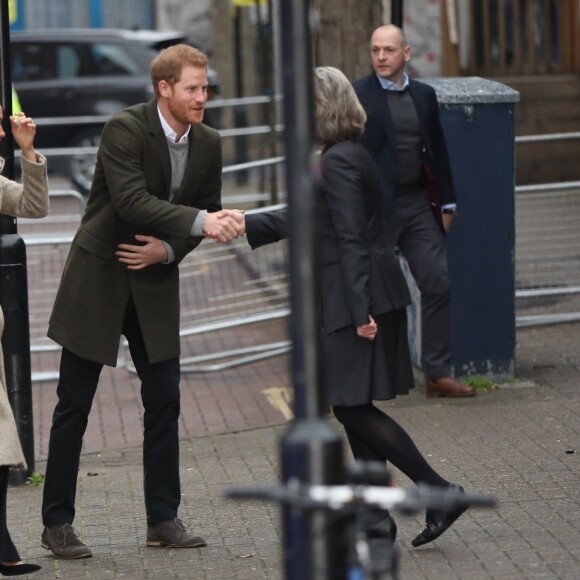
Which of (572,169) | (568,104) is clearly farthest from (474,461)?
(568,104)

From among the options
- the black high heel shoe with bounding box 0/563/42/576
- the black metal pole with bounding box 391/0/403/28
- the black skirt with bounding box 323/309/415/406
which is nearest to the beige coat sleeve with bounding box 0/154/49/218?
the black skirt with bounding box 323/309/415/406

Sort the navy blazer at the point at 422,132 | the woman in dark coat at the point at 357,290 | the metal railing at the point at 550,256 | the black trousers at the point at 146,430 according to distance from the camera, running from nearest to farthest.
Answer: the woman in dark coat at the point at 357,290
the black trousers at the point at 146,430
the navy blazer at the point at 422,132
the metal railing at the point at 550,256

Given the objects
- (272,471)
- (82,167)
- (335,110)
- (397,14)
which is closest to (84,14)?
(82,167)

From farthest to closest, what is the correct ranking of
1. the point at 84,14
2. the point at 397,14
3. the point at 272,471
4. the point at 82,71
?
the point at 84,14
the point at 82,71
the point at 397,14
the point at 272,471

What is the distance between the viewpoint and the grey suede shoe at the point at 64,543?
18.4ft

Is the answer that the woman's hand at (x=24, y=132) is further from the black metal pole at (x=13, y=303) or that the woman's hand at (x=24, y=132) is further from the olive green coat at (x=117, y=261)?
the black metal pole at (x=13, y=303)

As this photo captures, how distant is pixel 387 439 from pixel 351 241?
759mm

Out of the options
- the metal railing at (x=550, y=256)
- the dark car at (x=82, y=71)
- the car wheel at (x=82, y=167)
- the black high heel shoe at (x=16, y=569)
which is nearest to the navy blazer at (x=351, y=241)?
the black high heel shoe at (x=16, y=569)

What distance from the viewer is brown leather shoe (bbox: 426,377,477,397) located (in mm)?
8070

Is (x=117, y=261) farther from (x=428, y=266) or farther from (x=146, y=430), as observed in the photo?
(x=428, y=266)

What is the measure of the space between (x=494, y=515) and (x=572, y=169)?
26.8 feet

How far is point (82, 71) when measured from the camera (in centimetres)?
2216

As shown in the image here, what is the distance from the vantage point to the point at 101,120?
66.9 feet

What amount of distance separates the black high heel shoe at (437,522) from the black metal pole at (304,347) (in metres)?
2.15
